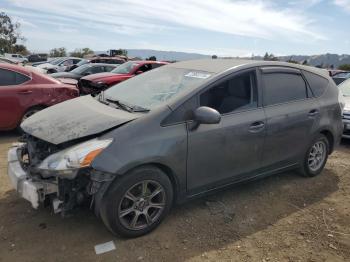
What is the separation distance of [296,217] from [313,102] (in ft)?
5.48

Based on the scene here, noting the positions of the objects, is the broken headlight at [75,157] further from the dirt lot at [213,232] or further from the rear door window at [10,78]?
the rear door window at [10,78]

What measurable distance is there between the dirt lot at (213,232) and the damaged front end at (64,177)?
389mm

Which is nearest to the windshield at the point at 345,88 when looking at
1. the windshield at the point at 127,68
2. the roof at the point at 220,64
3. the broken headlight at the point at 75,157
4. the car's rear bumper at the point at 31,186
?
the roof at the point at 220,64

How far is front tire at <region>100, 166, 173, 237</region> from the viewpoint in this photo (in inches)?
→ 125

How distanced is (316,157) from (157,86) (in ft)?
8.60

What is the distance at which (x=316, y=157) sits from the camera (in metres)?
5.15

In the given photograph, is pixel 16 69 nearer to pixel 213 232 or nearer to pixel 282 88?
pixel 282 88

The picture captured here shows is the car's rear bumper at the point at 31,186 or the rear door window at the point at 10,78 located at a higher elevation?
the rear door window at the point at 10,78

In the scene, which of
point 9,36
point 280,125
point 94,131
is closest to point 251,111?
point 280,125

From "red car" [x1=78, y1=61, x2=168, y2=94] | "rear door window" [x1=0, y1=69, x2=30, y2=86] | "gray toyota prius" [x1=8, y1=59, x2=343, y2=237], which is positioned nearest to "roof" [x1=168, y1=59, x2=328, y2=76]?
"gray toyota prius" [x1=8, y1=59, x2=343, y2=237]

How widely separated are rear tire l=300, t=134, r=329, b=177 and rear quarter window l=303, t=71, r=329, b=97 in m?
0.61

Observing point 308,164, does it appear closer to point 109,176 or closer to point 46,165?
point 109,176

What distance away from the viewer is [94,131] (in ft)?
10.8

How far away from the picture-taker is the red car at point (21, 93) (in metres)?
6.55
